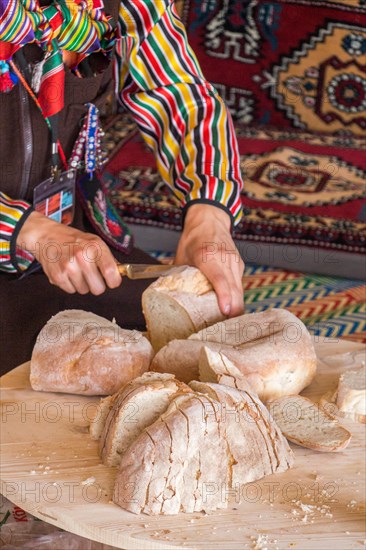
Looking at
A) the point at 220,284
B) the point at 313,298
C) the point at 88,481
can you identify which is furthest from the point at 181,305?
the point at 313,298

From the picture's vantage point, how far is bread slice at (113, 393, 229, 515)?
4.27 ft

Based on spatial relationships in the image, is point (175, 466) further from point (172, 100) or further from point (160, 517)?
point (172, 100)

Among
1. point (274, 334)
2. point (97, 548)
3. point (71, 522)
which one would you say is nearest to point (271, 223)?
point (274, 334)

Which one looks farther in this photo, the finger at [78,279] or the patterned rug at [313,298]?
the patterned rug at [313,298]

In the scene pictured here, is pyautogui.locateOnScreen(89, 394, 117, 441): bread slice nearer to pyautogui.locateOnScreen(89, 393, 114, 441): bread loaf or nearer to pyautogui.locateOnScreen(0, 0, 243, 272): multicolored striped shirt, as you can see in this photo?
pyautogui.locateOnScreen(89, 393, 114, 441): bread loaf

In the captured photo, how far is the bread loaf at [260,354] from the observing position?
1582 mm

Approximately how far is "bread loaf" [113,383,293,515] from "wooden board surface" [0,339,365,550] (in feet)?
0.06

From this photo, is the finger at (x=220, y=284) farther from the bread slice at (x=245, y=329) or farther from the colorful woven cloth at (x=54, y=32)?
the colorful woven cloth at (x=54, y=32)

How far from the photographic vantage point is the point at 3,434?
1488 millimetres

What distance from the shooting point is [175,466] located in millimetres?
1307

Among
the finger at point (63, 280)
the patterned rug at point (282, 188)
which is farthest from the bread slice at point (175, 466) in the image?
the patterned rug at point (282, 188)

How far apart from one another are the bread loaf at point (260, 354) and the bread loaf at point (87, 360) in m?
0.05

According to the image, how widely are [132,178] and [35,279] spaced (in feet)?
4.64

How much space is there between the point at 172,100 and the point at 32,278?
535 mm
